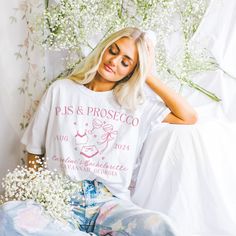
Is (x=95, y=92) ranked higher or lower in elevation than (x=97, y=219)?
higher

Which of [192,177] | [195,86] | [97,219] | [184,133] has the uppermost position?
[195,86]

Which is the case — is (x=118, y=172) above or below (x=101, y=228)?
above

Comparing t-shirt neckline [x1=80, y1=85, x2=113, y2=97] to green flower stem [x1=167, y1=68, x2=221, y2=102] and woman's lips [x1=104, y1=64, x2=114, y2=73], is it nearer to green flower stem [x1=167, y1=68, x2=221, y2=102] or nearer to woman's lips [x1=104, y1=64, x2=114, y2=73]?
woman's lips [x1=104, y1=64, x2=114, y2=73]

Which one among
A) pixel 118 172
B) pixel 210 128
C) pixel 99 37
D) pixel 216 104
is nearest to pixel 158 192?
pixel 118 172

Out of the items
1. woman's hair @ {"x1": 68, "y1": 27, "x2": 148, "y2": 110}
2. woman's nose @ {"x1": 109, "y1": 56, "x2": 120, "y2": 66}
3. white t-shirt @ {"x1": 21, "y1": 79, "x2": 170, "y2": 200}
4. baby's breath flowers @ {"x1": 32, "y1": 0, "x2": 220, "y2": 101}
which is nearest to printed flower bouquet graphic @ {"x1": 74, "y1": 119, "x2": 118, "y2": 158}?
white t-shirt @ {"x1": 21, "y1": 79, "x2": 170, "y2": 200}

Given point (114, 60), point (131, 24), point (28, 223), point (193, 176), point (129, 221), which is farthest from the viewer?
point (131, 24)

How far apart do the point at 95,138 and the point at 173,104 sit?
0.31 meters

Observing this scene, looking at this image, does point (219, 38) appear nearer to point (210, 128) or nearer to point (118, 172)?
point (210, 128)

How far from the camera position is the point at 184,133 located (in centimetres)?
182

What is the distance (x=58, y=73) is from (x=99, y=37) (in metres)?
0.25

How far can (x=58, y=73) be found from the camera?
7.00ft

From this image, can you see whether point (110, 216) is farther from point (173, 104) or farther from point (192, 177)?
point (173, 104)

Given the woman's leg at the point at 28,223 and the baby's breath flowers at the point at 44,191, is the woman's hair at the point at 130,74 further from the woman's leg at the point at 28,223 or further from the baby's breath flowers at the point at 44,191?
the woman's leg at the point at 28,223

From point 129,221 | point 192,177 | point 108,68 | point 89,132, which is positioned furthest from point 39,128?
point 192,177
